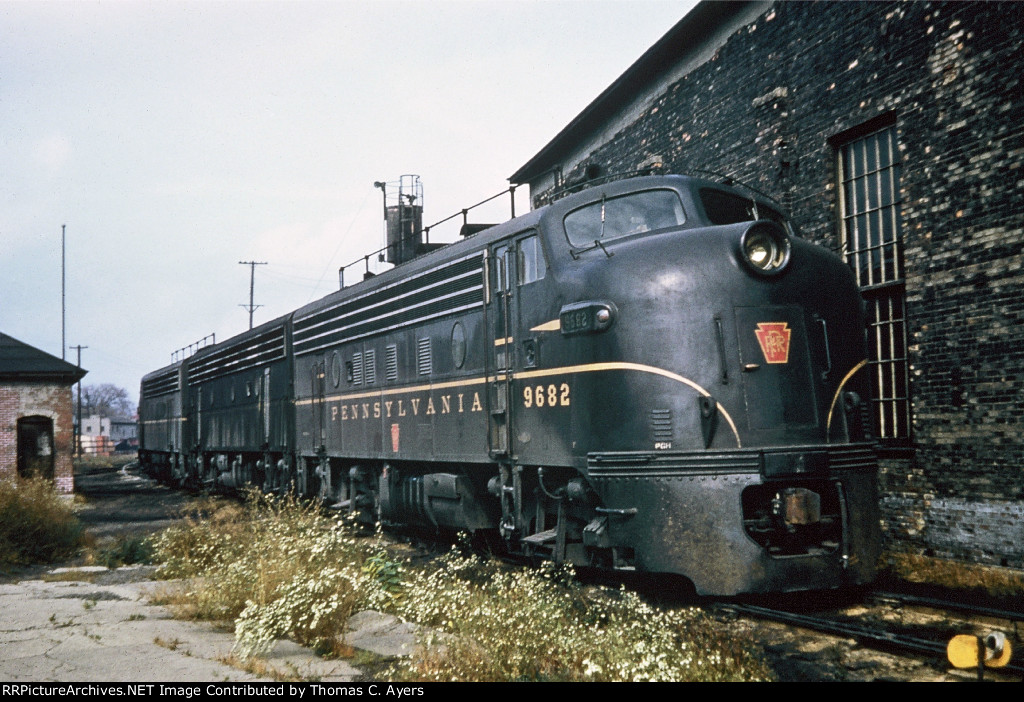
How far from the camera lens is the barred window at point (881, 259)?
11.2m

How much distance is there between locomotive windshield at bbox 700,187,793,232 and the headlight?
78 centimetres

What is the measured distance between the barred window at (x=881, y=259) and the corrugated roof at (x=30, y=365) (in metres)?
20.4

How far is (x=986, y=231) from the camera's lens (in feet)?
32.0

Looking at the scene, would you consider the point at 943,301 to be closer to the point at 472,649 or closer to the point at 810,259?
the point at 810,259

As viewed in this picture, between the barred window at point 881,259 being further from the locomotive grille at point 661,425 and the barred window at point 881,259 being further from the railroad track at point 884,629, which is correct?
the locomotive grille at point 661,425

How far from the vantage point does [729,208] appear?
8531 millimetres

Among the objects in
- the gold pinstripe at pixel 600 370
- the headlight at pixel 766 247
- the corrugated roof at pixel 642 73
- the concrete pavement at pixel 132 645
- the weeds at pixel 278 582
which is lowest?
the concrete pavement at pixel 132 645

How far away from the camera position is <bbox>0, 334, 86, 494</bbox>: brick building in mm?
23219

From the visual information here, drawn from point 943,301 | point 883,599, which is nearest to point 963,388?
point 943,301

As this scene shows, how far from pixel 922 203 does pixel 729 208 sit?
3.50 metres

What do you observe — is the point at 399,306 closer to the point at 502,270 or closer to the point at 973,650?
the point at 502,270

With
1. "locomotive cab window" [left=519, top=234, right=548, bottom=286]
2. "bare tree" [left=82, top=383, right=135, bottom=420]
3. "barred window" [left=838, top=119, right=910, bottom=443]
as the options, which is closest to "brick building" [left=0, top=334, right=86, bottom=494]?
"locomotive cab window" [left=519, top=234, right=548, bottom=286]

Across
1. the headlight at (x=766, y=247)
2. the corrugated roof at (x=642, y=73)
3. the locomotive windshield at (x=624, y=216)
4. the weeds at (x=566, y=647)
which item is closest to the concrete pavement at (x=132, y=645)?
the weeds at (x=566, y=647)

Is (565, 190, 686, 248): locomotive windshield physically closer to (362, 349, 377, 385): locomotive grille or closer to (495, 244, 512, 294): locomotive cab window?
(495, 244, 512, 294): locomotive cab window
